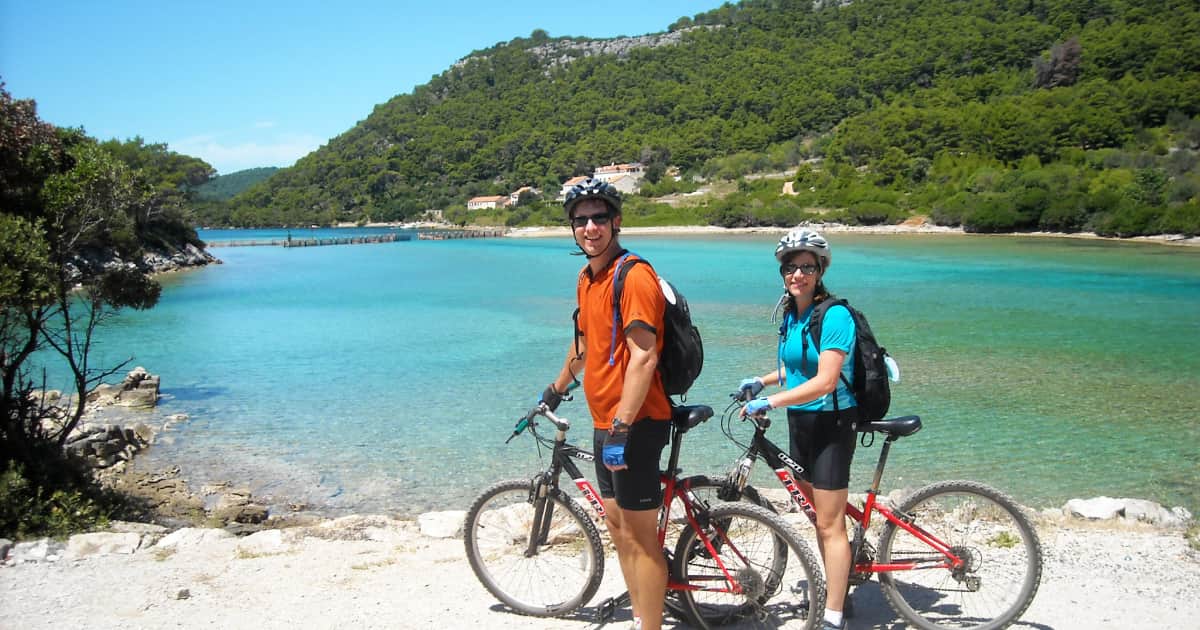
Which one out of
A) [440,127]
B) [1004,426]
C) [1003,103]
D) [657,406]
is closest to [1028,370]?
[1004,426]

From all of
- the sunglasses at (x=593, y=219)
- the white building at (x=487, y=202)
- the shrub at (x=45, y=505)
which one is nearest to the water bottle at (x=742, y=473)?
the sunglasses at (x=593, y=219)

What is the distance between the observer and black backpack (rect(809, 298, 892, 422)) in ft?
10.3

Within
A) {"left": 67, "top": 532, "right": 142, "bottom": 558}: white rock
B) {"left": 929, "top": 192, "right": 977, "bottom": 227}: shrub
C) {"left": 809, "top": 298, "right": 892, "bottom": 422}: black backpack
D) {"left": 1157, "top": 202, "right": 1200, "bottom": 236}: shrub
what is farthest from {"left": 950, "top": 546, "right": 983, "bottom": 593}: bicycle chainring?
{"left": 929, "top": 192, "right": 977, "bottom": 227}: shrub

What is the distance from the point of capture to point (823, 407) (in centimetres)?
317

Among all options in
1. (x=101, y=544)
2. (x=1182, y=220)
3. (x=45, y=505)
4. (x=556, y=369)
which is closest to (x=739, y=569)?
(x=101, y=544)

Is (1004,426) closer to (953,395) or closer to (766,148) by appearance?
(953,395)

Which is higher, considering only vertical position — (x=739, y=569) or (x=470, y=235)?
(x=470, y=235)

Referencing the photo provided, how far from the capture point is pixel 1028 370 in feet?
47.3

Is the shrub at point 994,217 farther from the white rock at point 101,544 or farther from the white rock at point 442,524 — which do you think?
the white rock at point 101,544

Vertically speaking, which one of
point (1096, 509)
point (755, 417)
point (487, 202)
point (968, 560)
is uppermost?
point (487, 202)

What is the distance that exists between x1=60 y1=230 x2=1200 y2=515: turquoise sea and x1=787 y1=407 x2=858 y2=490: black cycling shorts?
17.2ft

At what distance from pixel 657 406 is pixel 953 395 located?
1103cm

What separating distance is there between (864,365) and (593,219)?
1.27 m

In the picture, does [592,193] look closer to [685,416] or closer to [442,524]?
[685,416]
